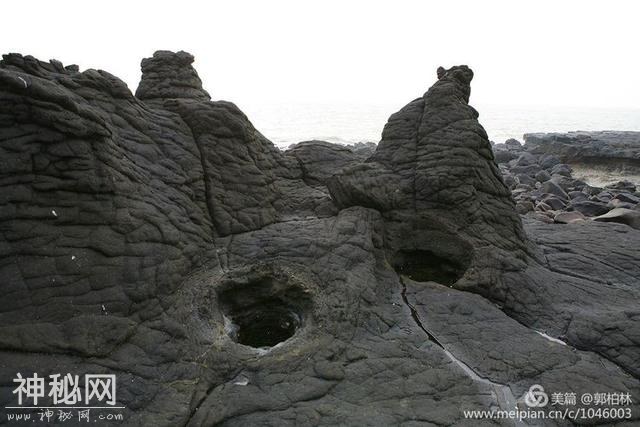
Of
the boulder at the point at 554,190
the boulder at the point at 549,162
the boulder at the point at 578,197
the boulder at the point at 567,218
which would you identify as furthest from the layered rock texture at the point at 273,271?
the boulder at the point at 549,162

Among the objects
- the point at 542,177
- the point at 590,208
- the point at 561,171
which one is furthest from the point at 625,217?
the point at 561,171

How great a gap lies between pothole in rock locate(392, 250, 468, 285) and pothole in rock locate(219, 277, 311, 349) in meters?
2.35

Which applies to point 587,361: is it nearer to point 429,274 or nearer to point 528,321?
point 528,321

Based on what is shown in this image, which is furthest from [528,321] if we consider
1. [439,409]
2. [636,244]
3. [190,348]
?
[190,348]

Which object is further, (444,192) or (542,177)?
(542,177)

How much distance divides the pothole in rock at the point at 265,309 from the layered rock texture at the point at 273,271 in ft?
0.11

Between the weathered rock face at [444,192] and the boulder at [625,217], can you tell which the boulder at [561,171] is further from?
the weathered rock face at [444,192]

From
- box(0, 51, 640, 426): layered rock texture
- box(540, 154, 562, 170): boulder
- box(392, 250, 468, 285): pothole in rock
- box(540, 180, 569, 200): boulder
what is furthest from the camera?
box(540, 154, 562, 170): boulder

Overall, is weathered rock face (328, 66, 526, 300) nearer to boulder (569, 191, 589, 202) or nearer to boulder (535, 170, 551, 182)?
boulder (569, 191, 589, 202)

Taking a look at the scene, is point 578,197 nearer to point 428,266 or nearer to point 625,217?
point 625,217

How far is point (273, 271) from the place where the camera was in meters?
6.48

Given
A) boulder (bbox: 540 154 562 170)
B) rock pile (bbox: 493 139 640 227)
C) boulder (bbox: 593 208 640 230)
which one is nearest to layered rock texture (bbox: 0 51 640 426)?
boulder (bbox: 593 208 640 230)

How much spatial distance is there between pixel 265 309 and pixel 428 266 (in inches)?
135

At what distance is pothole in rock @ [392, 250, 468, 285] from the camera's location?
25.0ft
